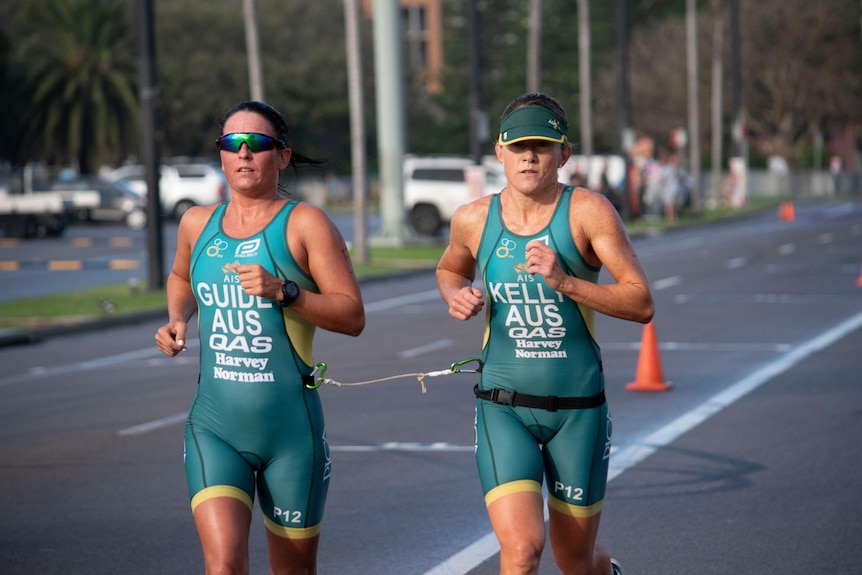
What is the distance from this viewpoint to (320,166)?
5.55 metres

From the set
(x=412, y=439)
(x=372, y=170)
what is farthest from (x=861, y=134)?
(x=412, y=439)

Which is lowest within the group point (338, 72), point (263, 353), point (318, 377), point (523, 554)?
point (523, 554)

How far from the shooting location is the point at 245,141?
494 centimetres

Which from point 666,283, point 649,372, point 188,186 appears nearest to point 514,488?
point 649,372

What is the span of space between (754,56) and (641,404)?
72228 millimetres

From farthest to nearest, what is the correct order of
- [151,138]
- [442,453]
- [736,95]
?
[736,95], [151,138], [442,453]

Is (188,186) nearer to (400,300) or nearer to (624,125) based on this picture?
(624,125)

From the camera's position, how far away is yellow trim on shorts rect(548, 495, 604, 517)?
5129 mm

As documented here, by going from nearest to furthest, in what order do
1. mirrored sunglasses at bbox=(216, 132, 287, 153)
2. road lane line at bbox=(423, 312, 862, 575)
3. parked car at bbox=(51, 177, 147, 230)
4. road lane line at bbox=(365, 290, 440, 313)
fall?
mirrored sunglasses at bbox=(216, 132, 287, 153), road lane line at bbox=(423, 312, 862, 575), road lane line at bbox=(365, 290, 440, 313), parked car at bbox=(51, 177, 147, 230)

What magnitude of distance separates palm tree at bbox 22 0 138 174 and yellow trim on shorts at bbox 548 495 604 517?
58.8 meters

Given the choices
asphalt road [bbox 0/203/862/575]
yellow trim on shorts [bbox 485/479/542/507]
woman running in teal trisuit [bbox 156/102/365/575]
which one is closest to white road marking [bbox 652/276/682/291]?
asphalt road [bbox 0/203/862/575]

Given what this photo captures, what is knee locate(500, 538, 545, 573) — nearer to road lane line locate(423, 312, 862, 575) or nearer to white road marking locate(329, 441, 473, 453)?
road lane line locate(423, 312, 862, 575)

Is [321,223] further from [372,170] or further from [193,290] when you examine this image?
[372,170]

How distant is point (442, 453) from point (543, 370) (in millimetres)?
4538
